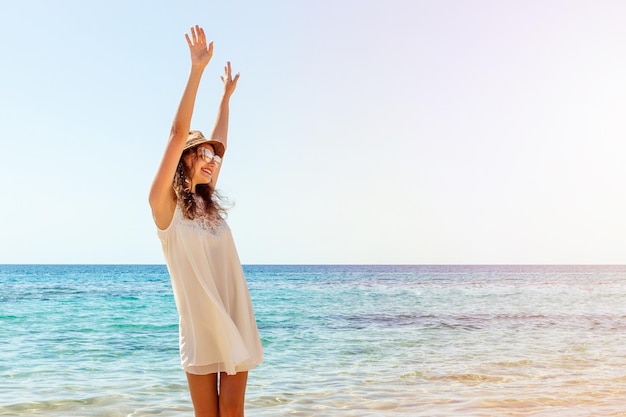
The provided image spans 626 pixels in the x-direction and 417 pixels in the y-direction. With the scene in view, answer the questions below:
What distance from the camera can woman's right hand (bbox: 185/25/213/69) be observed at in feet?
9.93

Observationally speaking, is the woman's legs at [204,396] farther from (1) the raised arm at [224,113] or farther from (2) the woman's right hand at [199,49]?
(2) the woman's right hand at [199,49]

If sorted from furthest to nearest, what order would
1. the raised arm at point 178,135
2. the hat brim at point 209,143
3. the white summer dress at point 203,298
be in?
the hat brim at point 209,143 < the white summer dress at point 203,298 < the raised arm at point 178,135

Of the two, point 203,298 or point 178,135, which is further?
point 203,298

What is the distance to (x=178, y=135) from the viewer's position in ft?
9.79

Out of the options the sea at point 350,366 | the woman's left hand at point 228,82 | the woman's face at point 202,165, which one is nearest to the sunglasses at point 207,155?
the woman's face at point 202,165

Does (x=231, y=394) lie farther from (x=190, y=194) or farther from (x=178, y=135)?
(x=178, y=135)

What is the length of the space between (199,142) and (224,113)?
70cm

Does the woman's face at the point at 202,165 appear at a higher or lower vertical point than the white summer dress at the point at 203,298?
higher

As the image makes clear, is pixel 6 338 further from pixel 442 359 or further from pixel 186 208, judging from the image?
pixel 186 208

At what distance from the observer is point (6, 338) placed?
12.9m

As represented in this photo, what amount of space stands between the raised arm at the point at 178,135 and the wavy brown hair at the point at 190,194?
71mm

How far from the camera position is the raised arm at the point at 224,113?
372cm

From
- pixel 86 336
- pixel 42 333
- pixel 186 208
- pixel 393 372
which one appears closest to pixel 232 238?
pixel 186 208

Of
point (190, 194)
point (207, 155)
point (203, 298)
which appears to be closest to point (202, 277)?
point (203, 298)
